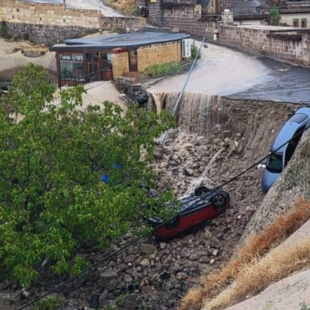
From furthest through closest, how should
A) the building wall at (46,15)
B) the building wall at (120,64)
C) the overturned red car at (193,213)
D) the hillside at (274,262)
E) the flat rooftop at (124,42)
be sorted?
the building wall at (46,15) → the flat rooftop at (124,42) → the building wall at (120,64) → the overturned red car at (193,213) → the hillside at (274,262)

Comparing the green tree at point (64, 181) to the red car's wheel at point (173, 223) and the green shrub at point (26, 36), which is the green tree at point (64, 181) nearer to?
the red car's wheel at point (173, 223)

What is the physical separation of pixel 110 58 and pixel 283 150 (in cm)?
1382

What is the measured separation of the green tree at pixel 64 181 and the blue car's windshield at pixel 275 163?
3243mm

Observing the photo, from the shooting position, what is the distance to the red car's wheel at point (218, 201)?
22.6 meters

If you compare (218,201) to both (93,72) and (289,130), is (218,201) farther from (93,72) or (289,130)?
(93,72)

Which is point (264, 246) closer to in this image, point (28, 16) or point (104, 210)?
point (104, 210)

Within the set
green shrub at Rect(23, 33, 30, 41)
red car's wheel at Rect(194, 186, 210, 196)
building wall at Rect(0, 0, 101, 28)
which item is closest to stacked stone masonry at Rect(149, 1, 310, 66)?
building wall at Rect(0, 0, 101, 28)

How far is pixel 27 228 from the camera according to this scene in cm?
1792

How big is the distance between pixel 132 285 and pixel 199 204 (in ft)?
12.1

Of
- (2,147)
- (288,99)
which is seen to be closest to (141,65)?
(288,99)

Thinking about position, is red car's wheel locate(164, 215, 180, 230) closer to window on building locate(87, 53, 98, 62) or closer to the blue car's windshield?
the blue car's windshield

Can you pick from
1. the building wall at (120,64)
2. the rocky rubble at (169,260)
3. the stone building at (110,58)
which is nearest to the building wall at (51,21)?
the stone building at (110,58)

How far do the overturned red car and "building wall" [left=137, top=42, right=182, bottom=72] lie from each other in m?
12.6

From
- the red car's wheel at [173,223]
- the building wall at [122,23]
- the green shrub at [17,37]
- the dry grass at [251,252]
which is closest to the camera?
the dry grass at [251,252]
